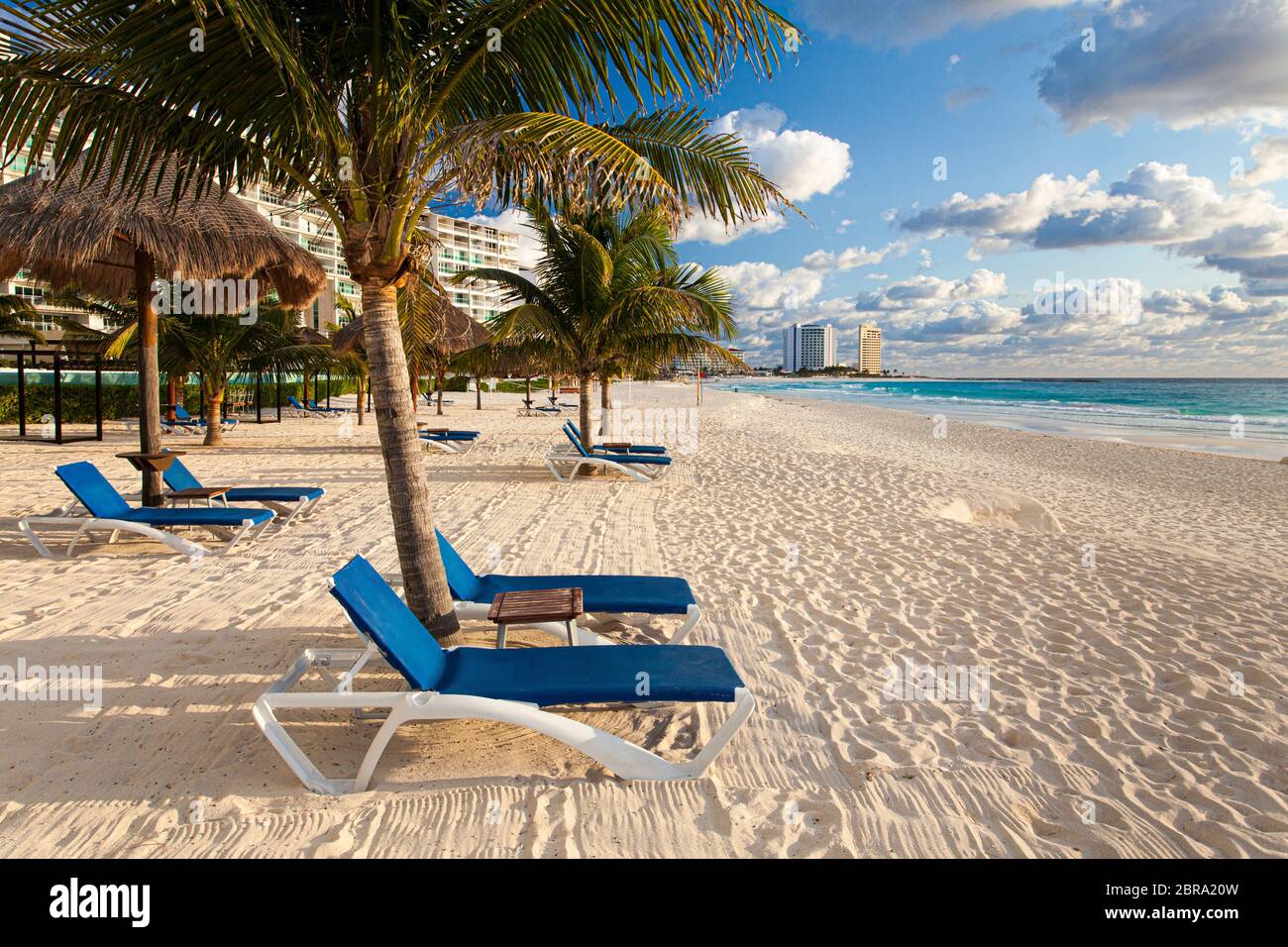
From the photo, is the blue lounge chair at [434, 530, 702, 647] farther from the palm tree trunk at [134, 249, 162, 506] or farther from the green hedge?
the green hedge

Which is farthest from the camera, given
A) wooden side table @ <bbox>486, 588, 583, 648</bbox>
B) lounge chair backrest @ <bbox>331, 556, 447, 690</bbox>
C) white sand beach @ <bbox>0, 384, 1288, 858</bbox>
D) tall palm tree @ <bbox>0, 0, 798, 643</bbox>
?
wooden side table @ <bbox>486, 588, 583, 648</bbox>

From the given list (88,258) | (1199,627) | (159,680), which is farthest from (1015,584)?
(88,258)

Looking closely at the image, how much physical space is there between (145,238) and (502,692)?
25.5ft

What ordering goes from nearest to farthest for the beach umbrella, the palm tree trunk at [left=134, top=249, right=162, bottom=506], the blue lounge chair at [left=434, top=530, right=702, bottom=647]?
the blue lounge chair at [left=434, top=530, right=702, bottom=647]
the palm tree trunk at [left=134, top=249, right=162, bottom=506]
the beach umbrella

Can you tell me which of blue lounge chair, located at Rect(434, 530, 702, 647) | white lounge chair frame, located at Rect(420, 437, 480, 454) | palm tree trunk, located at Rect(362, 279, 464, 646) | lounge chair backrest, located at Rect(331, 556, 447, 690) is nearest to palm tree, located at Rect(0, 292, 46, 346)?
white lounge chair frame, located at Rect(420, 437, 480, 454)

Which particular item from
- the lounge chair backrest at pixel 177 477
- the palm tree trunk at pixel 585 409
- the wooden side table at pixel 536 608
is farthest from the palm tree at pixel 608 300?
the wooden side table at pixel 536 608

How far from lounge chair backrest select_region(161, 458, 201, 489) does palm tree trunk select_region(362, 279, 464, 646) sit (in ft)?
18.3

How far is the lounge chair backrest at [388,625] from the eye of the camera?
2758 millimetres

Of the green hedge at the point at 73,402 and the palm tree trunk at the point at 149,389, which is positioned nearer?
the palm tree trunk at the point at 149,389

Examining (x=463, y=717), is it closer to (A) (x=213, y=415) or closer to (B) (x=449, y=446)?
(B) (x=449, y=446)

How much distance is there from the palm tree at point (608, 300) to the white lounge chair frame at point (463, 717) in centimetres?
887

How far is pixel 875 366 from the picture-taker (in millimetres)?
153375

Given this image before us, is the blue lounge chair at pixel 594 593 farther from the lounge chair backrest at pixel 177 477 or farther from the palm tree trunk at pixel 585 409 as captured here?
the palm tree trunk at pixel 585 409

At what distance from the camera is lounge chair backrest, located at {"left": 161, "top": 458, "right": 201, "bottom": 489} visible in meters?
7.90
